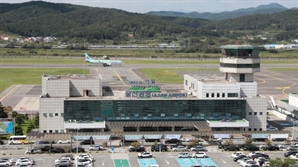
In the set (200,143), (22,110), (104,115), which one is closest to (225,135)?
(200,143)

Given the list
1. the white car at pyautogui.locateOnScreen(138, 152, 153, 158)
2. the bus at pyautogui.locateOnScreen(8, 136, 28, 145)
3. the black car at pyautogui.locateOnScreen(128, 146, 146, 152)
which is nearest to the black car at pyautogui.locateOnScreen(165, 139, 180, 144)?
the black car at pyautogui.locateOnScreen(128, 146, 146, 152)

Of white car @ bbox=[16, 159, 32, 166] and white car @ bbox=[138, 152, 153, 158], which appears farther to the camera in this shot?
white car @ bbox=[138, 152, 153, 158]

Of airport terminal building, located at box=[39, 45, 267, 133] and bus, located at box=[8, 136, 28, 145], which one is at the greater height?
airport terminal building, located at box=[39, 45, 267, 133]

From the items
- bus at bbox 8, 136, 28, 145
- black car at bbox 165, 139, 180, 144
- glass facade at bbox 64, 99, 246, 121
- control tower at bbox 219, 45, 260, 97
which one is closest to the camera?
bus at bbox 8, 136, 28, 145

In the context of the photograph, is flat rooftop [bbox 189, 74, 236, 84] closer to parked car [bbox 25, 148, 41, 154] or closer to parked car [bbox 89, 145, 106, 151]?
parked car [bbox 89, 145, 106, 151]

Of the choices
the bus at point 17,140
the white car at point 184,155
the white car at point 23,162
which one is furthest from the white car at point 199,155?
the bus at point 17,140

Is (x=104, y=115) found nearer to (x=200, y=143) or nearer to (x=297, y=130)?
(x=200, y=143)

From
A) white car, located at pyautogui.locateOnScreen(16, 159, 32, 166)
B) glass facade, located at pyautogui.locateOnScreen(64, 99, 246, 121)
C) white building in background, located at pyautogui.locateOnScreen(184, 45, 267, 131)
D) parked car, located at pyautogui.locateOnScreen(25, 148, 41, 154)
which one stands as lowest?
parked car, located at pyautogui.locateOnScreen(25, 148, 41, 154)

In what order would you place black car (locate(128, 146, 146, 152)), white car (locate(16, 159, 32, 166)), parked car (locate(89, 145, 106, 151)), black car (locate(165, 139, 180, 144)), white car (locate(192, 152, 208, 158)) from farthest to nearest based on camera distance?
1. black car (locate(165, 139, 180, 144))
2. parked car (locate(89, 145, 106, 151))
3. black car (locate(128, 146, 146, 152))
4. white car (locate(192, 152, 208, 158))
5. white car (locate(16, 159, 32, 166))
